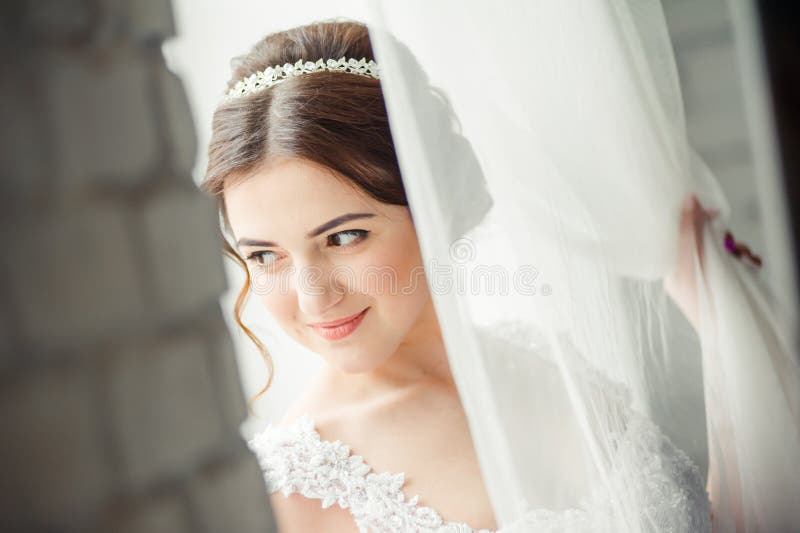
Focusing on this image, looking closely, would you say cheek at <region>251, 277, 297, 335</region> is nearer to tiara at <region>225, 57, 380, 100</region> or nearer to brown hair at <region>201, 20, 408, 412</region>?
brown hair at <region>201, 20, 408, 412</region>

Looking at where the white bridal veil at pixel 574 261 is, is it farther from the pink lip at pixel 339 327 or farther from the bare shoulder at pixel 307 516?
the bare shoulder at pixel 307 516

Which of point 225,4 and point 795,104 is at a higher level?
point 225,4

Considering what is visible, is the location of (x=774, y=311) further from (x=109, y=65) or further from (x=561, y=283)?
(x=109, y=65)

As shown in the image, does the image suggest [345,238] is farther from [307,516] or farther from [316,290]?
[307,516]

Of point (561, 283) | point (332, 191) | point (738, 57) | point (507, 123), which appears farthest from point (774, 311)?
point (738, 57)

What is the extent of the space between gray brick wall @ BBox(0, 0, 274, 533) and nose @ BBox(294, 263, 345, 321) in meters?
0.51

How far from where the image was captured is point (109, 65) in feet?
2.07

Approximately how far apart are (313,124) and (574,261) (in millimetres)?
518

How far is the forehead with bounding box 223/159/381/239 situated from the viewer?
47.4 inches

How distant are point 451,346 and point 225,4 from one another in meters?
0.96

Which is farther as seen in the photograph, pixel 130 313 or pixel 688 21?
pixel 688 21

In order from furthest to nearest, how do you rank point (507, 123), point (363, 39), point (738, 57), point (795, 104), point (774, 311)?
1. point (738, 57)
2. point (774, 311)
3. point (363, 39)
4. point (795, 104)
5. point (507, 123)

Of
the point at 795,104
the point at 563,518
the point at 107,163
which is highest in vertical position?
the point at 107,163

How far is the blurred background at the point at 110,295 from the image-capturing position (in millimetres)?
561
